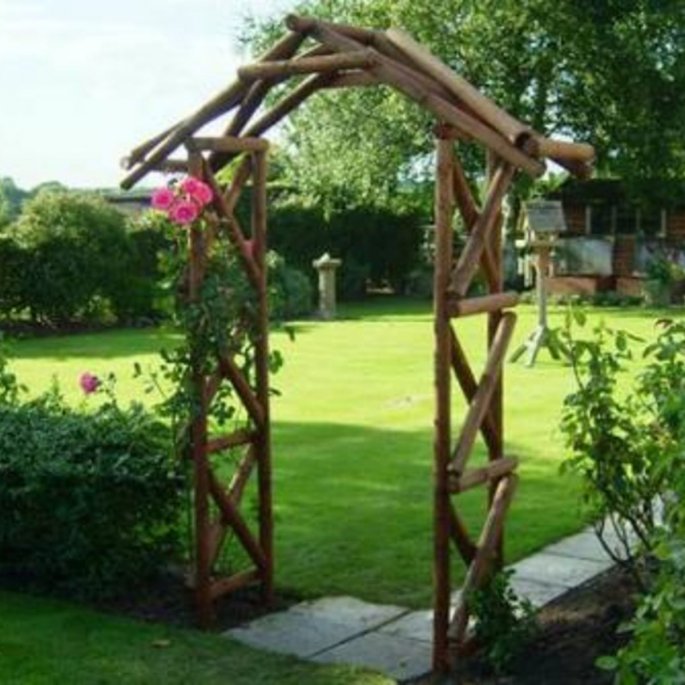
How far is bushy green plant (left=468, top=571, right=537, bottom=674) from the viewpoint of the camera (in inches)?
197

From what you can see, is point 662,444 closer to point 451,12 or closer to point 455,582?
point 455,582

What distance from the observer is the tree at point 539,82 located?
2734 centimetres

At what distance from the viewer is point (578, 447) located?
5.18 meters

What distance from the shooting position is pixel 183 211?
5539mm

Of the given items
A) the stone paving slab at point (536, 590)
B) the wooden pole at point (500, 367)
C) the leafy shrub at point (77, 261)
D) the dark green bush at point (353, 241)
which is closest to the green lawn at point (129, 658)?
the wooden pole at point (500, 367)

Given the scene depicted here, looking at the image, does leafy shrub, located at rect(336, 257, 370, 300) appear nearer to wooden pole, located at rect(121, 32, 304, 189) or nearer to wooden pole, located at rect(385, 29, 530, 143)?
wooden pole, located at rect(121, 32, 304, 189)

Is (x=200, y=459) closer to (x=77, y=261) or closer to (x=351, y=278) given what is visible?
(x=77, y=261)

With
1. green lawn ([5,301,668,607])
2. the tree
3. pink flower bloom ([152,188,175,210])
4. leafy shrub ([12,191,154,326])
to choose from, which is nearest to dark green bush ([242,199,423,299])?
the tree

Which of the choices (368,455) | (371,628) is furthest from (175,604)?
(368,455)

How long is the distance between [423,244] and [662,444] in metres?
28.4

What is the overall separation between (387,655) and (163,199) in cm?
240

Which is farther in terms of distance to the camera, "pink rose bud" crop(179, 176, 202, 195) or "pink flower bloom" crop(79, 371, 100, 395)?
"pink flower bloom" crop(79, 371, 100, 395)

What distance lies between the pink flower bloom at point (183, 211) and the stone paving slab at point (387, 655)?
2.15 meters

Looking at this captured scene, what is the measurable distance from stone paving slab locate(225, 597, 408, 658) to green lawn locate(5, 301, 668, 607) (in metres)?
0.20
